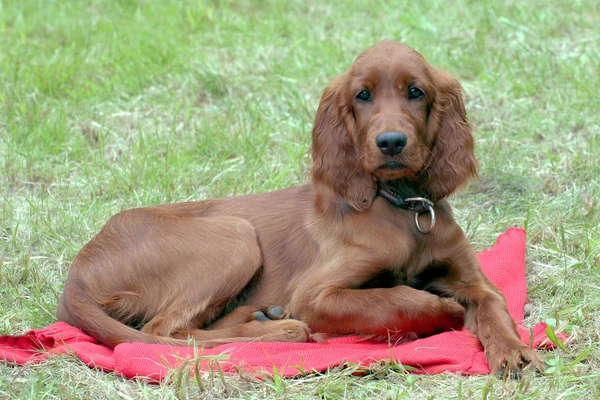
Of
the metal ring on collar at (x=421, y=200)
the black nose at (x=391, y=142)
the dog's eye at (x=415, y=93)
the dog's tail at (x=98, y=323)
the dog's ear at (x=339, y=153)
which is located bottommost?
the dog's tail at (x=98, y=323)

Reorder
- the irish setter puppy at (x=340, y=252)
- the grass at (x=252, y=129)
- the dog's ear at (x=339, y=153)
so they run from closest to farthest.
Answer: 1. the grass at (x=252, y=129)
2. the irish setter puppy at (x=340, y=252)
3. the dog's ear at (x=339, y=153)

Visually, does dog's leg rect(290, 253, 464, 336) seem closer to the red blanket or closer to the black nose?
the red blanket

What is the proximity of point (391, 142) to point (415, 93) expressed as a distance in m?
0.33

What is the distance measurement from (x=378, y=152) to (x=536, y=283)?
48.4 inches

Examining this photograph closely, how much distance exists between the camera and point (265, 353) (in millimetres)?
3236

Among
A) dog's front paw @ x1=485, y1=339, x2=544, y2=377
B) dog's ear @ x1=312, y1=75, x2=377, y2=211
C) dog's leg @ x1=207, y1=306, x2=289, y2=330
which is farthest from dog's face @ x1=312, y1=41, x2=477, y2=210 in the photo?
dog's front paw @ x1=485, y1=339, x2=544, y2=377

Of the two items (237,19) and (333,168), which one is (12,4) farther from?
(333,168)

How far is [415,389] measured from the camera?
3020 mm

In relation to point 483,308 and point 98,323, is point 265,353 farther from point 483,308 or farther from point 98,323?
point 483,308

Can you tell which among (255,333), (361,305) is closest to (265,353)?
(255,333)

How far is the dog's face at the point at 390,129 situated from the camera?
3.43m

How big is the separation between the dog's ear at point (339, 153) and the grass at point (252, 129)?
2.74 feet

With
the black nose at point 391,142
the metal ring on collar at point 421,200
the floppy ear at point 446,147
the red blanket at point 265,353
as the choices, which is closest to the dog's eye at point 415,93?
the floppy ear at point 446,147

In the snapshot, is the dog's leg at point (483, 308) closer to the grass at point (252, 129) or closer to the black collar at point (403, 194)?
the grass at point (252, 129)
